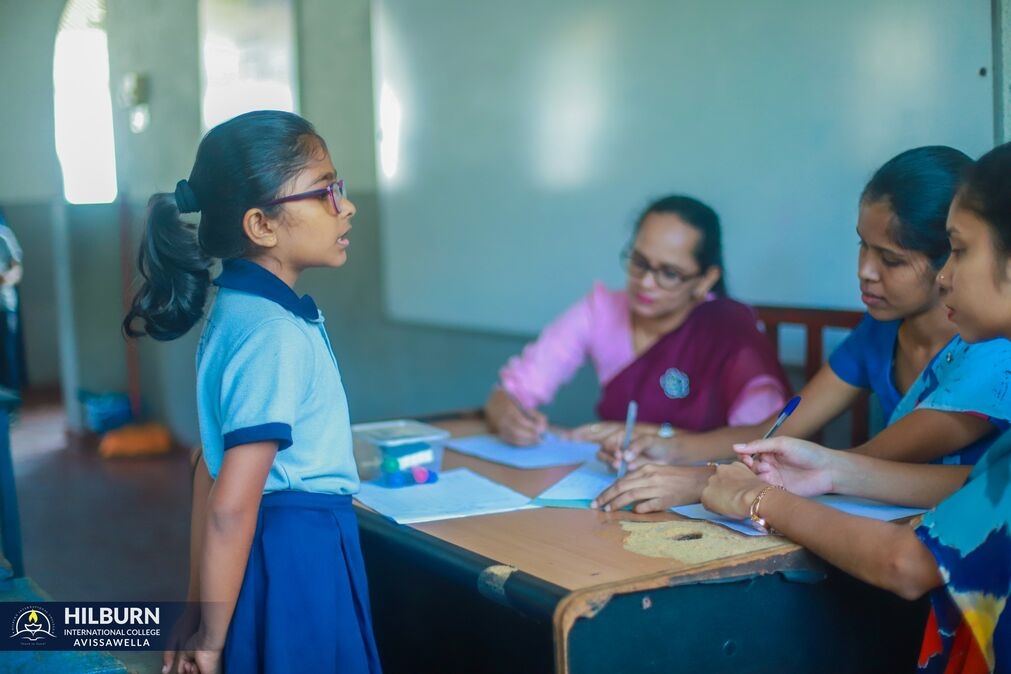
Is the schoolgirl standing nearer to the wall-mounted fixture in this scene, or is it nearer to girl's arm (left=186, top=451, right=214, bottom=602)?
girl's arm (left=186, top=451, right=214, bottom=602)

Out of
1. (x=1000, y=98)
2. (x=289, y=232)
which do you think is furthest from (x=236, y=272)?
(x=1000, y=98)

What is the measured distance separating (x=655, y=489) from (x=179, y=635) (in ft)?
1.93

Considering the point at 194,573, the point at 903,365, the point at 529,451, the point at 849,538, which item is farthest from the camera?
the point at 529,451

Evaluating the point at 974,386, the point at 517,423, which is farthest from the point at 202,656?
the point at 974,386

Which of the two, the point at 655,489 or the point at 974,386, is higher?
the point at 974,386

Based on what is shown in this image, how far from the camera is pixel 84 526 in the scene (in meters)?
3.45

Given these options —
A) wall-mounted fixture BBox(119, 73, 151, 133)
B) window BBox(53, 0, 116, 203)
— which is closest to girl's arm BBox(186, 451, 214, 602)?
window BBox(53, 0, 116, 203)

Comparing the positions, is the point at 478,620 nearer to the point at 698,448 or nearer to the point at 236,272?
the point at 698,448

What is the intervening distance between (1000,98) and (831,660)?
1.01m

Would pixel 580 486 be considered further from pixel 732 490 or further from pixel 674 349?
pixel 674 349

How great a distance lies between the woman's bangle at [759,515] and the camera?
1172 millimetres

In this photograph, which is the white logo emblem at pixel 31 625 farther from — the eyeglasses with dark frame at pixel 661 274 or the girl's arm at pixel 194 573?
the eyeglasses with dark frame at pixel 661 274

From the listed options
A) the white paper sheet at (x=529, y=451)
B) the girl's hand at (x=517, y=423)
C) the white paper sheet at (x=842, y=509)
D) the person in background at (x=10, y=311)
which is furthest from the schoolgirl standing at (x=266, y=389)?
the girl's hand at (x=517, y=423)

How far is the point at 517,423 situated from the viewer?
1.80 m
